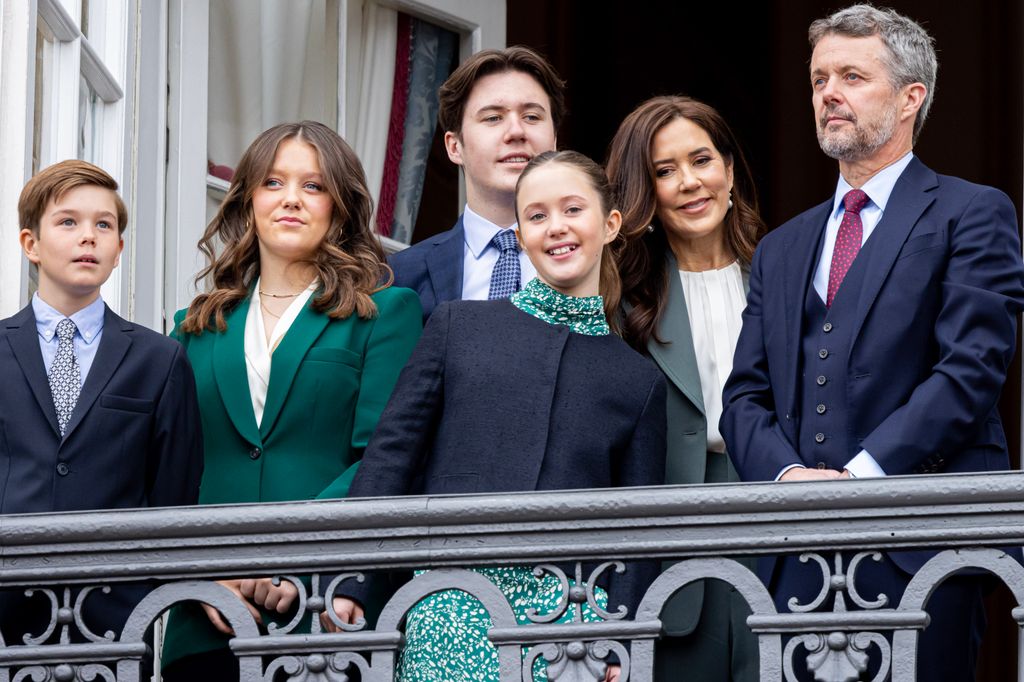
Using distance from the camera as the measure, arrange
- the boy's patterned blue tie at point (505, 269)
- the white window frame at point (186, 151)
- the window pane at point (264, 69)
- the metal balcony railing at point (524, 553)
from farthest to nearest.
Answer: the window pane at point (264, 69), the white window frame at point (186, 151), the boy's patterned blue tie at point (505, 269), the metal balcony railing at point (524, 553)

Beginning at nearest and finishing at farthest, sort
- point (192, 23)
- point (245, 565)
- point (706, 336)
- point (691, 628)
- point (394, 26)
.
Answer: point (245, 565) < point (691, 628) < point (706, 336) < point (192, 23) < point (394, 26)

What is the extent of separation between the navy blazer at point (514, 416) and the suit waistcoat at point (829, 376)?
30 centimetres

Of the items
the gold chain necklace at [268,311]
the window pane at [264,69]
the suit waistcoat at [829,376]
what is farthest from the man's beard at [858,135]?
the window pane at [264,69]

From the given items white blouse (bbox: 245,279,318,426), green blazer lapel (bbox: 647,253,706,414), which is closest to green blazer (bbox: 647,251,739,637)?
green blazer lapel (bbox: 647,253,706,414)

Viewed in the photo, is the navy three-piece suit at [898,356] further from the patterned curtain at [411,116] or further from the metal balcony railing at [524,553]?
the patterned curtain at [411,116]

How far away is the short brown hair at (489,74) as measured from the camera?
180 inches

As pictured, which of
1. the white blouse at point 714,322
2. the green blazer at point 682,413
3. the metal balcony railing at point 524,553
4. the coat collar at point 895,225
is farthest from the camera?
the white blouse at point 714,322

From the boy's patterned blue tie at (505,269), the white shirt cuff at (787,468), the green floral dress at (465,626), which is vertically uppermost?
the boy's patterned blue tie at (505,269)

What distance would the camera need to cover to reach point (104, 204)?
3.81 meters

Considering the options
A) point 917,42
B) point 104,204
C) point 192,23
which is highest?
point 192,23

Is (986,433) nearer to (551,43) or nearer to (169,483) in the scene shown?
(169,483)

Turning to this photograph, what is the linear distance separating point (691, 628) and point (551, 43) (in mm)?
4554

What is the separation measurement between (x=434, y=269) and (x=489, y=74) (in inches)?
21.6

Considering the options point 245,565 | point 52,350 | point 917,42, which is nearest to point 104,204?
point 52,350
